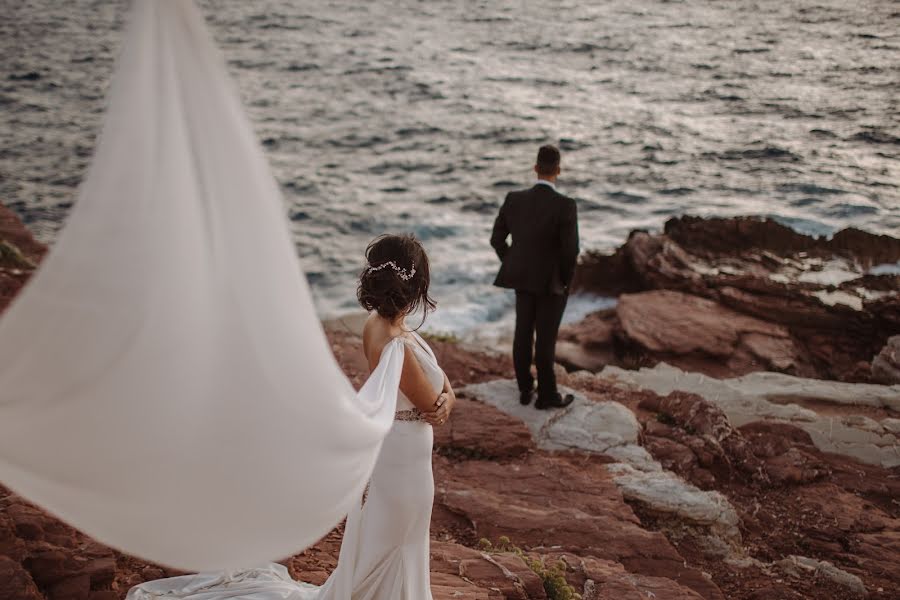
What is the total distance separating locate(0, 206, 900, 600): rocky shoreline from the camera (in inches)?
176

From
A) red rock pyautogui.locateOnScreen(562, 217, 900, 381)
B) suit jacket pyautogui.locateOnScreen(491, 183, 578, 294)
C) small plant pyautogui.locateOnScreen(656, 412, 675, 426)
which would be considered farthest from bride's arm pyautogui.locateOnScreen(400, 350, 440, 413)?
red rock pyautogui.locateOnScreen(562, 217, 900, 381)

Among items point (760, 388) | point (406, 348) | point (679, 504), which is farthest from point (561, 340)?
point (406, 348)

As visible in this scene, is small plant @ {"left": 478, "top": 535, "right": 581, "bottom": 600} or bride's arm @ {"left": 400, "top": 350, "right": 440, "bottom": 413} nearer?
bride's arm @ {"left": 400, "top": 350, "right": 440, "bottom": 413}

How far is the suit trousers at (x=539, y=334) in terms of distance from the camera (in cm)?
685

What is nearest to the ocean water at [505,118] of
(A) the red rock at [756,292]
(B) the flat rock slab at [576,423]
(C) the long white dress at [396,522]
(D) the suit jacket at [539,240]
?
(A) the red rock at [756,292]

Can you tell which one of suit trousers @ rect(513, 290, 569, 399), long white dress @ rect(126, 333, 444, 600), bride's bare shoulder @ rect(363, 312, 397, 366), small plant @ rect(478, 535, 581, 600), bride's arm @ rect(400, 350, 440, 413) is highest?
bride's bare shoulder @ rect(363, 312, 397, 366)

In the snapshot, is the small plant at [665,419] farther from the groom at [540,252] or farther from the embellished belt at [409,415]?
the embellished belt at [409,415]

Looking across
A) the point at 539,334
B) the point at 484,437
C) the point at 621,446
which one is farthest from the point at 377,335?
the point at 621,446

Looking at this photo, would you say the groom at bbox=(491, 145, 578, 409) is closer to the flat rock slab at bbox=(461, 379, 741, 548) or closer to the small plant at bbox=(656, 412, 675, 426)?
the flat rock slab at bbox=(461, 379, 741, 548)

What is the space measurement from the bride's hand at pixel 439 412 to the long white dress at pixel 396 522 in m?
0.04

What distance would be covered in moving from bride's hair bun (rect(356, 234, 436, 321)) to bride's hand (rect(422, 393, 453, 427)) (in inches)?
17.4

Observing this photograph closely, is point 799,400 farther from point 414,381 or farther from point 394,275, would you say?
point 394,275

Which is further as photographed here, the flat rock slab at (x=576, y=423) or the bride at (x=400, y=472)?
the flat rock slab at (x=576, y=423)

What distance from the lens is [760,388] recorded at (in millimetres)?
8742
